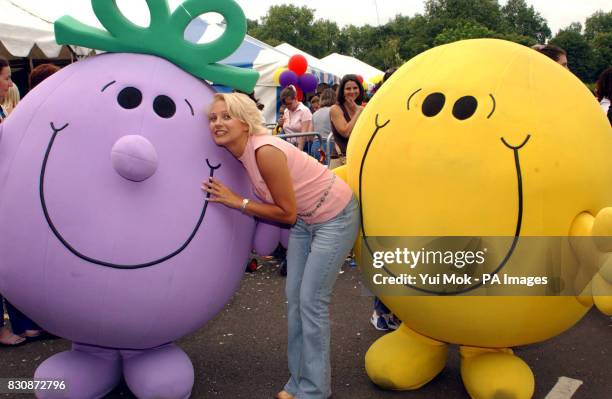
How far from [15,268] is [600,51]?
77.5 meters

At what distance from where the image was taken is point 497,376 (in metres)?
3.07

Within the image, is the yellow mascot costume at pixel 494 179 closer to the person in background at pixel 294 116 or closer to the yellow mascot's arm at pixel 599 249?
the yellow mascot's arm at pixel 599 249

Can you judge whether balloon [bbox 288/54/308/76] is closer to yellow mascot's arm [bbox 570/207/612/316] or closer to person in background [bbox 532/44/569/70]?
person in background [bbox 532/44/569/70]

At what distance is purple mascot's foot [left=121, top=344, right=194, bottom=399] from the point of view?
2990 millimetres

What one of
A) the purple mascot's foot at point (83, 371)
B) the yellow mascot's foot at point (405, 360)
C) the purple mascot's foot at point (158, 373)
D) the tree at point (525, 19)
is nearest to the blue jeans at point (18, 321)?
the purple mascot's foot at point (83, 371)

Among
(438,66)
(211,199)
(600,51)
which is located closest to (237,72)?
(211,199)

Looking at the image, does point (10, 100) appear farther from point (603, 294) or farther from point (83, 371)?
point (603, 294)

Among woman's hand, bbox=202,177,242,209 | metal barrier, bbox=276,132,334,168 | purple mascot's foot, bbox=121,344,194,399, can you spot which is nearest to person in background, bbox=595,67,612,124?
metal barrier, bbox=276,132,334,168

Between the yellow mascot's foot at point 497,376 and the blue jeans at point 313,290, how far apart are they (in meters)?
0.75

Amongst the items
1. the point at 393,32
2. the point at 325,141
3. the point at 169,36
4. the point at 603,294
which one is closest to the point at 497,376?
the point at 603,294

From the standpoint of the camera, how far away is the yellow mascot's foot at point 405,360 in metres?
3.34

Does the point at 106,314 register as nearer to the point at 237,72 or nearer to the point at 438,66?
the point at 237,72

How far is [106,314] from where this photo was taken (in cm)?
274

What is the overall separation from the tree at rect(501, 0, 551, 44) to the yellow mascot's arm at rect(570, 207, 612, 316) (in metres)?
98.2
